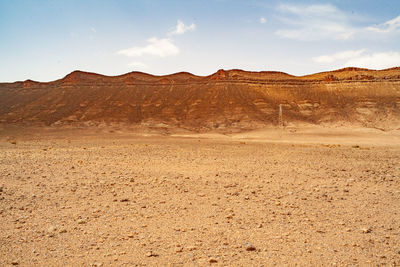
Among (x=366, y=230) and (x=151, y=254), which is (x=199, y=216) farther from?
(x=366, y=230)

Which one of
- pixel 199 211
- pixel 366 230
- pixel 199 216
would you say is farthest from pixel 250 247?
pixel 366 230

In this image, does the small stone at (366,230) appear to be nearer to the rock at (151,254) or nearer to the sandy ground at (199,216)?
the sandy ground at (199,216)

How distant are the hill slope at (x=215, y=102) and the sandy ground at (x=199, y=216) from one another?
32.1 metres

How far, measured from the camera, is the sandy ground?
438cm

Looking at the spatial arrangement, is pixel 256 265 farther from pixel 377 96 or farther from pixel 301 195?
pixel 377 96

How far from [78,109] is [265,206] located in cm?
4858

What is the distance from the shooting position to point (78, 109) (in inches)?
1986

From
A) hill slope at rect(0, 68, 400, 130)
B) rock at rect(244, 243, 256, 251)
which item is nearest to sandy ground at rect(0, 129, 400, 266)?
rock at rect(244, 243, 256, 251)

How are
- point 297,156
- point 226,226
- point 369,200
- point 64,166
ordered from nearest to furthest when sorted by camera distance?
point 226,226, point 369,200, point 64,166, point 297,156

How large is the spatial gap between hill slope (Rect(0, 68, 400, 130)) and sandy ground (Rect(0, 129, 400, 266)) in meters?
32.1

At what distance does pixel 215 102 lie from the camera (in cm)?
4972

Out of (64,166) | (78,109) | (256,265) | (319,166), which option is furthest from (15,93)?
(256,265)

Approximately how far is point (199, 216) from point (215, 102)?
145 feet

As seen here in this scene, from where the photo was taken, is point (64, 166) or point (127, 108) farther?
point (127, 108)
